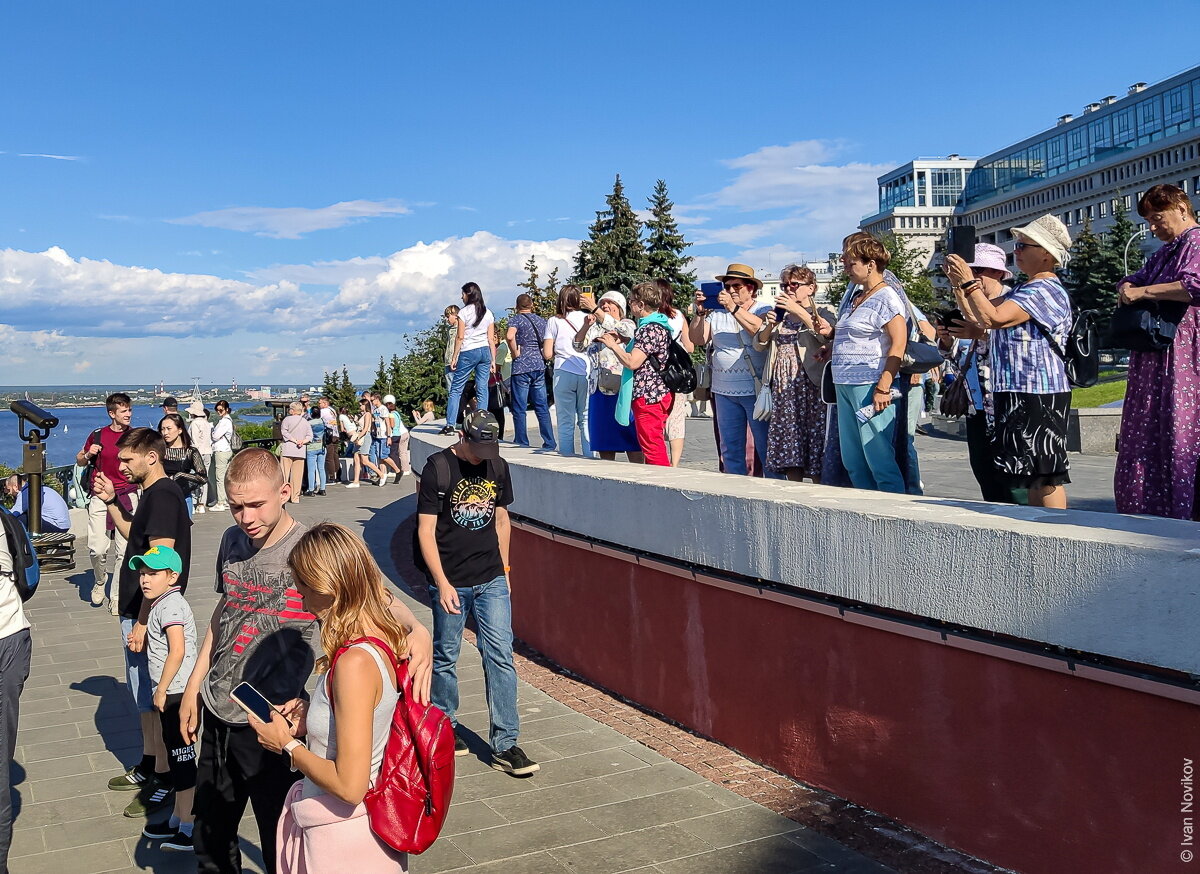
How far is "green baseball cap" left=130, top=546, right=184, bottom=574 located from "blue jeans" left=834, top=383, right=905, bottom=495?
145 inches

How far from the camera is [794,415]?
738cm

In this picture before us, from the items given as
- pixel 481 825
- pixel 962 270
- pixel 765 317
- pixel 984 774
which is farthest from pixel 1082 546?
pixel 765 317

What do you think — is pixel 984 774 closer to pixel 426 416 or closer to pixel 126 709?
pixel 126 709

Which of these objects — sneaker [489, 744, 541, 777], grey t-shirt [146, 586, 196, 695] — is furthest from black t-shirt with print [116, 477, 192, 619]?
sneaker [489, 744, 541, 777]

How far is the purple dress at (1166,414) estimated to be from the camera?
184 inches

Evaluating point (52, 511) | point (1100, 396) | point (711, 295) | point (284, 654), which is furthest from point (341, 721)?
point (1100, 396)

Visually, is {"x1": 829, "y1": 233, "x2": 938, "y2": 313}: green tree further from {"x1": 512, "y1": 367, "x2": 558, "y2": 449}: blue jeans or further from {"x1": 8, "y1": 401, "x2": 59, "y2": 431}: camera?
{"x1": 8, "y1": 401, "x2": 59, "y2": 431}: camera

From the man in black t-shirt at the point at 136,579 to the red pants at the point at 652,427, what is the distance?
12.8 feet

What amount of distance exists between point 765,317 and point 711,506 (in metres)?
2.35

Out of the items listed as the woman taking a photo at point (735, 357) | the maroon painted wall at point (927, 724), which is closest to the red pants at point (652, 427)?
the woman taking a photo at point (735, 357)

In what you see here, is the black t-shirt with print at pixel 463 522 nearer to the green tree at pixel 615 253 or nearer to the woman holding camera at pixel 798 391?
the woman holding camera at pixel 798 391

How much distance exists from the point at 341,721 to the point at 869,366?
13.5 ft

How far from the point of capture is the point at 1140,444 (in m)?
4.91

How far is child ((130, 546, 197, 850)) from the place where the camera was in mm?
5004
